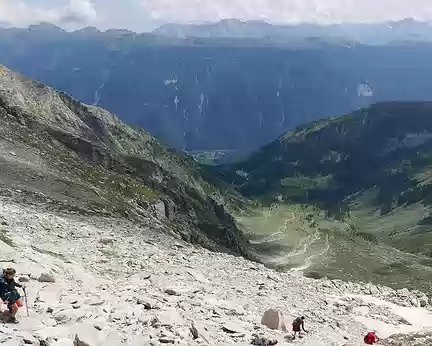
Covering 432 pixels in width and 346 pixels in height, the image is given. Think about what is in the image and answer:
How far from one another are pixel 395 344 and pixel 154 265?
21.3 m

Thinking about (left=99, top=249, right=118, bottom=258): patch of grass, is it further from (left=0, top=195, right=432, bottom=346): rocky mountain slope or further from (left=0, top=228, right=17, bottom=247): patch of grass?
(left=0, top=228, right=17, bottom=247): patch of grass

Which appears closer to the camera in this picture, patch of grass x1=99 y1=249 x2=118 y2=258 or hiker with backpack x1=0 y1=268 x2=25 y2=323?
hiker with backpack x1=0 y1=268 x2=25 y2=323

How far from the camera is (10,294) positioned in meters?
28.2

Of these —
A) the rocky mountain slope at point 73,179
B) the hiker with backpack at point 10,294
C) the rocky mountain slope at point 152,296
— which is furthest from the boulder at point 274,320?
the rocky mountain slope at point 73,179

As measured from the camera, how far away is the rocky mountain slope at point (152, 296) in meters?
30.0

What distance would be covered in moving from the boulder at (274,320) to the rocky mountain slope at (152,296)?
131mm

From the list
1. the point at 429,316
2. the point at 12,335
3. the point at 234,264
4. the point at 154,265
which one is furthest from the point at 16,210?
the point at 429,316

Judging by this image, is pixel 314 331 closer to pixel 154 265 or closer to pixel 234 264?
pixel 154 265

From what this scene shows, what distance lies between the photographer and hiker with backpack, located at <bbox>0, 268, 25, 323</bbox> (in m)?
27.9

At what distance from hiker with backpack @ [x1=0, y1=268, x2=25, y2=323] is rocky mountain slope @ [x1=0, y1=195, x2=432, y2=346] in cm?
73

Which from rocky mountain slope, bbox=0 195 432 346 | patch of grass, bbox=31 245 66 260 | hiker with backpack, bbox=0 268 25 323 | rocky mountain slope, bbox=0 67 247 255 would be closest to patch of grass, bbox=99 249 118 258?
rocky mountain slope, bbox=0 195 432 346

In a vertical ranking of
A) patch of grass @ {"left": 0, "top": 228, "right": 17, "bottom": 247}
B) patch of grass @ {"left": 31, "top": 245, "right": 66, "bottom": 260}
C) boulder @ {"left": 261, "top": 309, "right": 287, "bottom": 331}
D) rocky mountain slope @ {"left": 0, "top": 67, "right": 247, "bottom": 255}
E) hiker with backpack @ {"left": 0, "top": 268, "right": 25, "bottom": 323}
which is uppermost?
hiker with backpack @ {"left": 0, "top": 268, "right": 25, "bottom": 323}

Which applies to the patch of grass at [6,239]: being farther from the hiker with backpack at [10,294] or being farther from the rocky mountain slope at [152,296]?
the hiker with backpack at [10,294]

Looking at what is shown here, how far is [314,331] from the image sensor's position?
43031 millimetres
